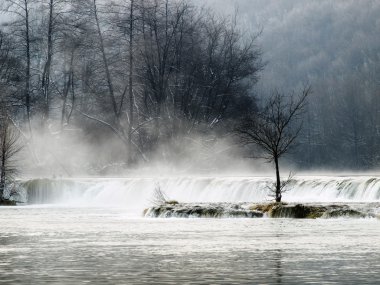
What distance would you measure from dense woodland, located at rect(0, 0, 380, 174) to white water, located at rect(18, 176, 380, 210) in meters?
7.42

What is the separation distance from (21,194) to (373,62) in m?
100

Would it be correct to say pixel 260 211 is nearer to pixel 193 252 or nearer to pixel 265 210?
pixel 265 210

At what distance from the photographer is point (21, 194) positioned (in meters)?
55.3

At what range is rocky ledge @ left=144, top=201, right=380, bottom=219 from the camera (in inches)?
1292

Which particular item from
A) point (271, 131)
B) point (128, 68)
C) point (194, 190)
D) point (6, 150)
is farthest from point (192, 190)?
point (128, 68)

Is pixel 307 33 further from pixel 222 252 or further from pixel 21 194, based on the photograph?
pixel 222 252

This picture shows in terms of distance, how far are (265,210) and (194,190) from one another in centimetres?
1590

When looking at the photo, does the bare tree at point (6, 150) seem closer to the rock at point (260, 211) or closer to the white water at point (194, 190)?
the white water at point (194, 190)

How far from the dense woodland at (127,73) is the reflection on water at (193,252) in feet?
106

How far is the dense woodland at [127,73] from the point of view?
63938 millimetres

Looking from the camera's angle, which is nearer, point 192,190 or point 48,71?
point 192,190

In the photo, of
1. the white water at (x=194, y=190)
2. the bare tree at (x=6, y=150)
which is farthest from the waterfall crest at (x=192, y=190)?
the bare tree at (x=6, y=150)

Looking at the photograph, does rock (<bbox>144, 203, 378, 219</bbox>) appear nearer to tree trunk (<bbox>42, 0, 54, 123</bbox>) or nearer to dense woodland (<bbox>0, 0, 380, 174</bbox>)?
dense woodland (<bbox>0, 0, 380, 174</bbox>)

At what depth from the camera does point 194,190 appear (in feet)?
167
